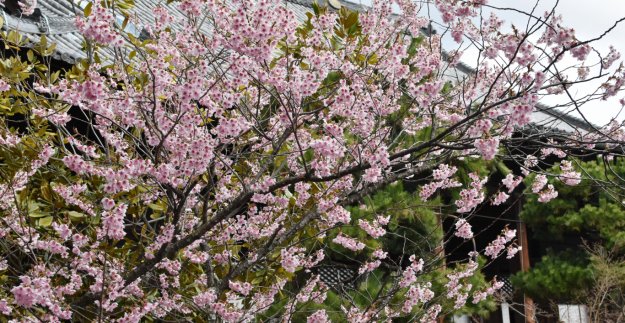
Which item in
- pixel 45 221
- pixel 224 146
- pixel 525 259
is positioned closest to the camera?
pixel 224 146

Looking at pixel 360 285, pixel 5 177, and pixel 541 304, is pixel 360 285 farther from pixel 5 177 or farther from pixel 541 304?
pixel 541 304

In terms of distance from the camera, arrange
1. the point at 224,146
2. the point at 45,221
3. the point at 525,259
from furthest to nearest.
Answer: the point at 525,259
the point at 45,221
the point at 224,146

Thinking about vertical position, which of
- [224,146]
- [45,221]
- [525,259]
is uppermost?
[224,146]

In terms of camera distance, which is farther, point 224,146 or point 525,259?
point 525,259

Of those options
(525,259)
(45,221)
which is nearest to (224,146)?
(45,221)

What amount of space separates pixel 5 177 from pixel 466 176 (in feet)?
15.1

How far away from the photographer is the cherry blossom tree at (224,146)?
3.44 metres

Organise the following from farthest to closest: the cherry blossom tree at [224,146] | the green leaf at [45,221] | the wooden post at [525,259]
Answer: the wooden post at [525,259] → the green leaf at [45,221] → the cherry blossom tree at [224,146]

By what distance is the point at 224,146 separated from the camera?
3.96 meters

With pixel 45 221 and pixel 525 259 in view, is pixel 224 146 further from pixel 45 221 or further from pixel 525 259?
pixel 525 259

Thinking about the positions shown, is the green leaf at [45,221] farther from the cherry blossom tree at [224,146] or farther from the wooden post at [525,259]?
the wooden post at [525,259]

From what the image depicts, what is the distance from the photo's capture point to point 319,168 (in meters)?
3.80

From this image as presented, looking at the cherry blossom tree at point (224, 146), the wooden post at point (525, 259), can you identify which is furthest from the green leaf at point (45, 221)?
the wooden post at point (525, 259)

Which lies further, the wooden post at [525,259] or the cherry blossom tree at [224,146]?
the wooden post at [525,259]
